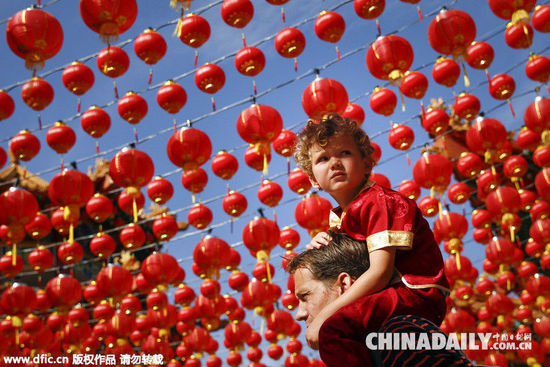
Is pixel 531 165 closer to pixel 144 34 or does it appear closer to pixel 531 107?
pixel 531 107

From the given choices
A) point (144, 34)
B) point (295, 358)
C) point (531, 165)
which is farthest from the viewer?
point (531, 165)

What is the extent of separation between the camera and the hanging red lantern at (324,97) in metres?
5.16

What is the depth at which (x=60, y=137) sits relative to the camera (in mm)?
5836

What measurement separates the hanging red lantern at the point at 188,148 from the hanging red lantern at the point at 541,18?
3522mm

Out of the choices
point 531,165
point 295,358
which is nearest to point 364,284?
point 295,358

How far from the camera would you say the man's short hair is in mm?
1661

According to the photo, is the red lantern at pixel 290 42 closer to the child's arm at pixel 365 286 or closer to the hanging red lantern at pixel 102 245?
the hanging red lantern at pixel 102 245

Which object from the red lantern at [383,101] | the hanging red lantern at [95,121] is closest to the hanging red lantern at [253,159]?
the red lantern at [383,101]

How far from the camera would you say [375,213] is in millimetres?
1658

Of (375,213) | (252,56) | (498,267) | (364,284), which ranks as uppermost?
(252,56)

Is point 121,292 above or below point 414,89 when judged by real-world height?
below

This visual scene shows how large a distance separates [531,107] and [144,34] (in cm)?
411

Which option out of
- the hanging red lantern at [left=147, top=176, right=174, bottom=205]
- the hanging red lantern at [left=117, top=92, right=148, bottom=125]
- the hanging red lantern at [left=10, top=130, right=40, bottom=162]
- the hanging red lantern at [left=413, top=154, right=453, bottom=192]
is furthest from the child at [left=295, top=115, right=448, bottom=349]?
the hanging red lantern at [left=10, top=130, right=40, bottom=162]

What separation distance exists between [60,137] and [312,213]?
9.47 ft
